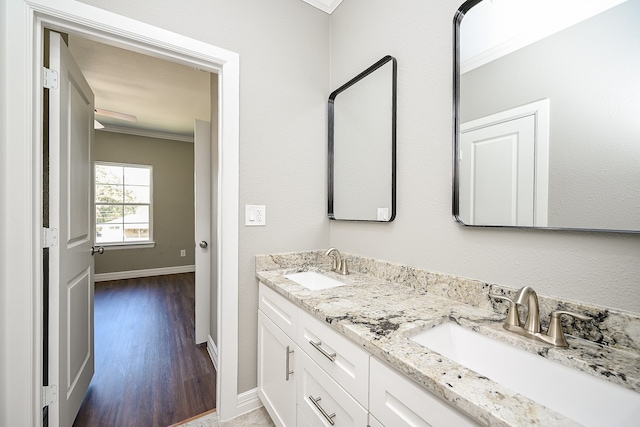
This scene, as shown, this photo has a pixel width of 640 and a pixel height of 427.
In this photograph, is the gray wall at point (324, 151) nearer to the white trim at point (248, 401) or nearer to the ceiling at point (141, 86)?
the white trim at point (248, 401)

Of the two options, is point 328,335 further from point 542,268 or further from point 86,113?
point 86,113

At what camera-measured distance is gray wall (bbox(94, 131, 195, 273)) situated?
4.58 metres

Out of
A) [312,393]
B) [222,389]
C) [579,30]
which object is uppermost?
[579,30]

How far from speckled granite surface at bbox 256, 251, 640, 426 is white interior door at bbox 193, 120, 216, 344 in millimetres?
1241

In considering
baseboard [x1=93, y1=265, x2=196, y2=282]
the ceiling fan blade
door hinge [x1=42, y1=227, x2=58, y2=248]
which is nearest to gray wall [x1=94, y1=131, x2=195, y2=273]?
baseboard [x1=93, y1=265, x2=196, y2=282]

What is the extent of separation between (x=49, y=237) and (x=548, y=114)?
6.83ft

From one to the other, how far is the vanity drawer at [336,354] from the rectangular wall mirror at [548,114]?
68cm

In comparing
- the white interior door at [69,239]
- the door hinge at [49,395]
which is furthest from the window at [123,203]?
the door hinge at [49,395]

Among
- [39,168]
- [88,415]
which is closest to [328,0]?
[39,168]

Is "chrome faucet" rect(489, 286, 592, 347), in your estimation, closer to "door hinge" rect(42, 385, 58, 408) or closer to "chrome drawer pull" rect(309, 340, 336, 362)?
"chrome drawer pull" rect(309, 340, 336, 362)

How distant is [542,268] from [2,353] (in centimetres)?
208

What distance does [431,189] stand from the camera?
1.24 metres

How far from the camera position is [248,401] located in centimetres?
160

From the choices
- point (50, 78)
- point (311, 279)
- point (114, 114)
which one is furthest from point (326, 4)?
point (114, 114)
